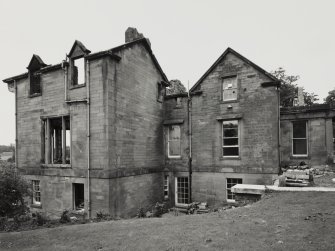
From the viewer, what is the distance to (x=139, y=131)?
16500 millimetres

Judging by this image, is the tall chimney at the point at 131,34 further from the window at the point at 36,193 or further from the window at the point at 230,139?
the window at the point at 36,193

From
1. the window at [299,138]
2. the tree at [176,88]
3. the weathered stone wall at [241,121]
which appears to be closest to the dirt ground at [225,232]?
the weathered stone wall at [241,121]

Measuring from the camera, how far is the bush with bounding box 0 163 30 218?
9484 millimetres

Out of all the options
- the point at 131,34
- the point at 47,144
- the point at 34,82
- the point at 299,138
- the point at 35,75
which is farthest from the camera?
the point at 34,82

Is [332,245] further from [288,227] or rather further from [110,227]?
[110,227]

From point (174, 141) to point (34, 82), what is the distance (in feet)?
37.1

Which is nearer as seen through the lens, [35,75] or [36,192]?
[36,192]

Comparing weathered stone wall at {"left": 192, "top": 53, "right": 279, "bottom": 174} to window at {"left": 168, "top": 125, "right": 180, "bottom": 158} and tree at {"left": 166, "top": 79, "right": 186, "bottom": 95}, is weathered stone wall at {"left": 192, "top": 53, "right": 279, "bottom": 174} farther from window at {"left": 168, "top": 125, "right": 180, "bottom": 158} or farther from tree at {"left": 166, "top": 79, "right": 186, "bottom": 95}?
tree at {"left": 166, "top": 79, "right": 186, "bottom": 95}

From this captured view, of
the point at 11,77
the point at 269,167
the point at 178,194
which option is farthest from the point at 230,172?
the point at 11,77

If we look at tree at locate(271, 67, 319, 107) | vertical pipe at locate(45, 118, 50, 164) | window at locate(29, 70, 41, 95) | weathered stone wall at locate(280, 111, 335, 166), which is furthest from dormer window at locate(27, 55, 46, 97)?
tree at locate(271, 67, 319, 107)

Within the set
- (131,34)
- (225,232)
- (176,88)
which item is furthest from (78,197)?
(176,88)

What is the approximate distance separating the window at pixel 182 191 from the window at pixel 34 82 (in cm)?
1227

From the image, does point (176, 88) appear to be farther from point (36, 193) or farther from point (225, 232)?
point (225, 232)

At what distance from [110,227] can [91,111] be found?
7.66 meters
